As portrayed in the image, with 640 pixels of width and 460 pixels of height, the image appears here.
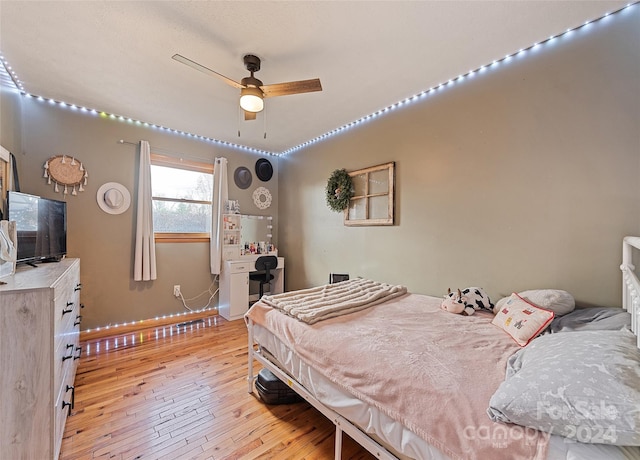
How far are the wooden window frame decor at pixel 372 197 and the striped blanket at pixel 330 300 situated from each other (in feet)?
2.91

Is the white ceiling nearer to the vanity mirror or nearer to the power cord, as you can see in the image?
the vanity mirror

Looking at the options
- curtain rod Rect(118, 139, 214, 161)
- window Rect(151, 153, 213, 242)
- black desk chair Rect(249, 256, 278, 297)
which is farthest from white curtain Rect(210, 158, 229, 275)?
black desk chair Rect(249, 256, 278, 297)

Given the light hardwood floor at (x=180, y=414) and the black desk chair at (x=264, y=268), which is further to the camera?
the black desk chair at (x=264, y=268)

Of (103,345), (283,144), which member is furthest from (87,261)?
(283,144)

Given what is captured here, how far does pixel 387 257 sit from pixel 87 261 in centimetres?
353

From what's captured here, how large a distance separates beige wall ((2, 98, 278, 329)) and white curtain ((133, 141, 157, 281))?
121mm

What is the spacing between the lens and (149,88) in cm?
248

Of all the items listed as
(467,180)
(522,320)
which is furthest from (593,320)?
(467,180)

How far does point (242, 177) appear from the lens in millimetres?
4266

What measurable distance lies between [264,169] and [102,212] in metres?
2.35

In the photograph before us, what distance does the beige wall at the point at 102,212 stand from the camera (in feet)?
9.00

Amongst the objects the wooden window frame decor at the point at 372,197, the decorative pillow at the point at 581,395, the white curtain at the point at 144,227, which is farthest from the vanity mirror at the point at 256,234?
the decorative pillow at the point at 581,395

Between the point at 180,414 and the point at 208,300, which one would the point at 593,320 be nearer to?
the point at 180,414

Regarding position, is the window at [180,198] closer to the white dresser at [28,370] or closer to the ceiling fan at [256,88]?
the ceiling fan at [256,88]
